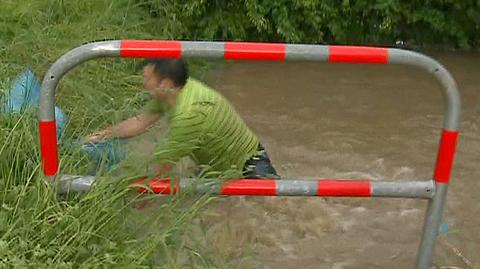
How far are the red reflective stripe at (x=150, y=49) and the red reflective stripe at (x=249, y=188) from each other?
2.14 ft

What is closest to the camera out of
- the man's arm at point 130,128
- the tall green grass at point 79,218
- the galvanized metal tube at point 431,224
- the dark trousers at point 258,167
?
the tall green grass at point 79,218

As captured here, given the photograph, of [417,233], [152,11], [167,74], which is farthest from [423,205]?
[152,11]

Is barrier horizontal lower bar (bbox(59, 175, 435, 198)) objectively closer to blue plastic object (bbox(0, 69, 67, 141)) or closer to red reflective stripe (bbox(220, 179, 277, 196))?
red reflective stripe (bbox(220, 179, 277, 196))

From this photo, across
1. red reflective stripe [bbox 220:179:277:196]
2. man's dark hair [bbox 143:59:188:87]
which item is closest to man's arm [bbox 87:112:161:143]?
man's dark hair [bbox 143:59:188:87]

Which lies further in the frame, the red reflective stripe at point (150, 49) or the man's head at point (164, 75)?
the man's head at point (164, 75)

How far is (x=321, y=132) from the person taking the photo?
6008 millimetres

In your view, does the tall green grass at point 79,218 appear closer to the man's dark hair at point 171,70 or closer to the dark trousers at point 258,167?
the man's dark hair at point 171,70

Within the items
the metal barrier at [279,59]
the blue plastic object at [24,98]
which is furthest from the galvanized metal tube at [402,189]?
the blue plastic object at [24,98]

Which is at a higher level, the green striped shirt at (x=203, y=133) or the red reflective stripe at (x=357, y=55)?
the red reflective stripe at (x=357, y=55)

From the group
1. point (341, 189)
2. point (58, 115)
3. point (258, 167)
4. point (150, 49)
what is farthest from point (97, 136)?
point (341, 189)

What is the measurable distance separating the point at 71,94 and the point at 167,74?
1.38 metres

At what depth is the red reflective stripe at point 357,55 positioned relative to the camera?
2.96 m

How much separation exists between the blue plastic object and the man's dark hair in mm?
559

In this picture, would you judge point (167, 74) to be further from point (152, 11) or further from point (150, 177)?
point (152, 11)
